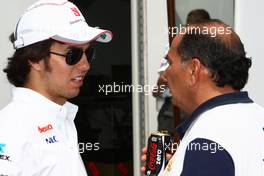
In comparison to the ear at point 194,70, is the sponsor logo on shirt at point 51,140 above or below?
below

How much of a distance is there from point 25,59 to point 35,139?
0.29 m

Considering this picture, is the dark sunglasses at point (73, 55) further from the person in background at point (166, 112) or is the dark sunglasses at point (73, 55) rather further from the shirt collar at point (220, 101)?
the person in background at point (166, 112)

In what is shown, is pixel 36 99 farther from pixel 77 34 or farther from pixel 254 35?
pixel 254 35

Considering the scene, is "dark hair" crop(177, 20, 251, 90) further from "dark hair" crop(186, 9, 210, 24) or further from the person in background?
"dark hair" crop(186, 9, 210, 24)

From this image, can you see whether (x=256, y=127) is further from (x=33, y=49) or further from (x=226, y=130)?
(x=33, y=49)

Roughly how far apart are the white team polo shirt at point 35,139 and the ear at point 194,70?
0.44 m

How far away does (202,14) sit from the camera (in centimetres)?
264

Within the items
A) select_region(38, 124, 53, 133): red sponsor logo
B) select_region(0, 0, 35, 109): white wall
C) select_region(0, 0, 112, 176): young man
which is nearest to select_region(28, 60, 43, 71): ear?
select_region(0, 0, 112, 176): young man

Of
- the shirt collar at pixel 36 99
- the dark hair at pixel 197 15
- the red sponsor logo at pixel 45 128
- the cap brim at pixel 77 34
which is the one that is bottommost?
the red sponsor logo at pixel 45 128

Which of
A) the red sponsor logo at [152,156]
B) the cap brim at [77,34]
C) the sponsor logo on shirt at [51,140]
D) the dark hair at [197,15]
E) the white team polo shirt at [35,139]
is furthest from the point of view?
the dark hair at [197,15]

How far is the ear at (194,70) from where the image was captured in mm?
1420

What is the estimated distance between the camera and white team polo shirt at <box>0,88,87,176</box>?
4.41 ft

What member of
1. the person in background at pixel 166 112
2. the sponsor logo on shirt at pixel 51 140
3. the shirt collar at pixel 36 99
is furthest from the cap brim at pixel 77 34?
the person in background at pixel 166 112

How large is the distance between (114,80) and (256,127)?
146 centimetres
